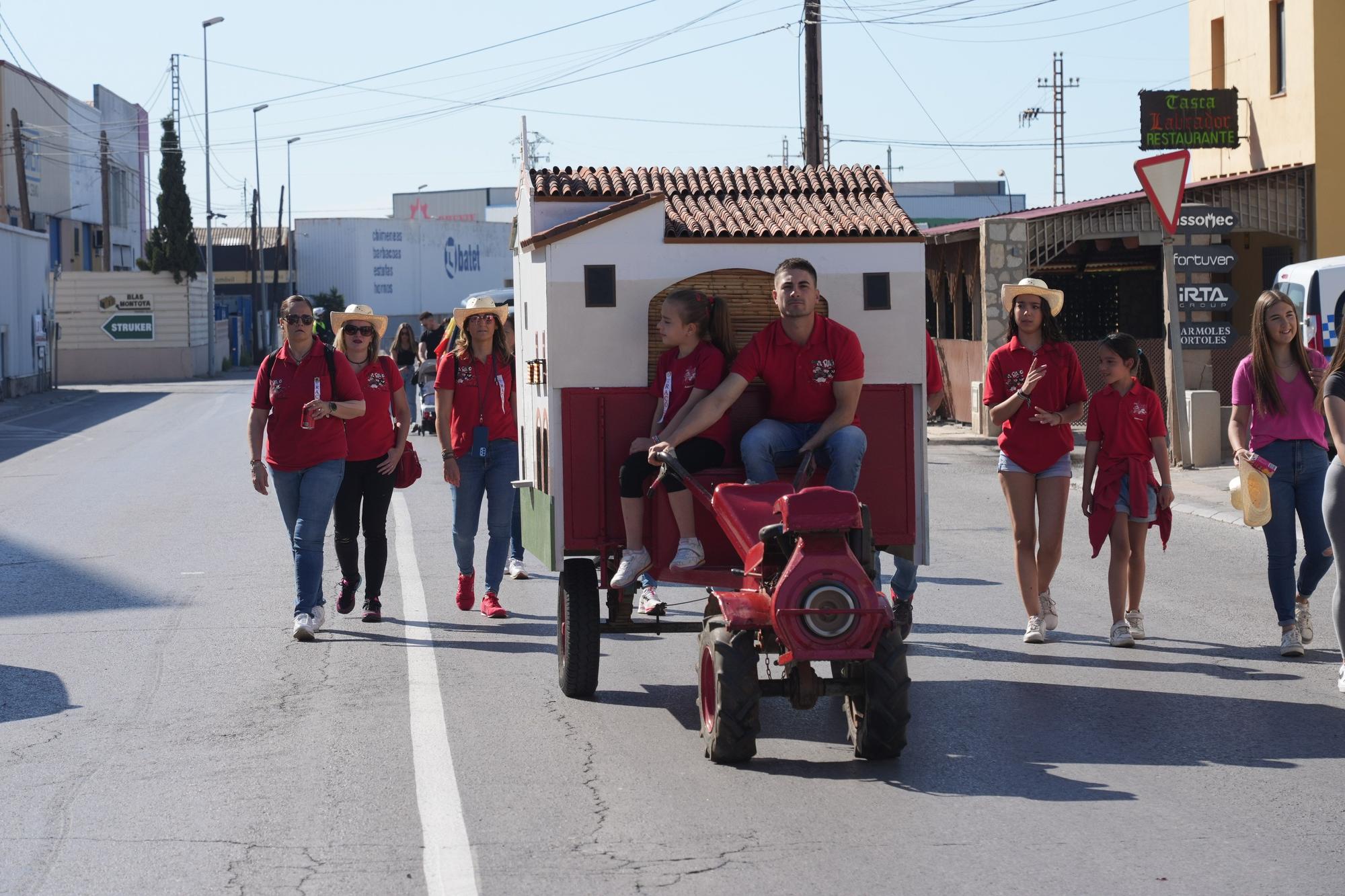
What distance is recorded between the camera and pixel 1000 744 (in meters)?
6.70

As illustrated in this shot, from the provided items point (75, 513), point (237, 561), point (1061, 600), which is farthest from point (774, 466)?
point (75, 513)

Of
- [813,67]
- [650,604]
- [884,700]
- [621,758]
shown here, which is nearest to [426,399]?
[813,67]

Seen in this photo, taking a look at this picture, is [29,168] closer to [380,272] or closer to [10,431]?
[380,272]

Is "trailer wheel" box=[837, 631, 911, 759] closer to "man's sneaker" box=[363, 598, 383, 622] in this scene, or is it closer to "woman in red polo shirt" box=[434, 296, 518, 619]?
"woman in red polo shirt" box=[434, 296, 518, 619]

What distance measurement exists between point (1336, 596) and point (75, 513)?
12.1 metres

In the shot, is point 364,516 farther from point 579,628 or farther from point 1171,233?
point 1171,233

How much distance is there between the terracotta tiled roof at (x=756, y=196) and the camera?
7.64 metres

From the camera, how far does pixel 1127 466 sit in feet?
29.7

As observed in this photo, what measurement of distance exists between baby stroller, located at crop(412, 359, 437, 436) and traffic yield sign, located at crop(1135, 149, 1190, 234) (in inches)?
372

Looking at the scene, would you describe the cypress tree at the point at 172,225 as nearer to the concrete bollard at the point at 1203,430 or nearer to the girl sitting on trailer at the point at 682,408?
the concrete bollard at the point at 1203,430

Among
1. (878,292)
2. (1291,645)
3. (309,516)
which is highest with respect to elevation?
(878,292)

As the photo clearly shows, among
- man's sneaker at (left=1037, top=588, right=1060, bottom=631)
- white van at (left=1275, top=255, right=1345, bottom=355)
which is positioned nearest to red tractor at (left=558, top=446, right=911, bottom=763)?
man's sneaker at (left=1037, top=588, right=1060, bottom=631)

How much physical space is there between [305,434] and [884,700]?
4323 mm

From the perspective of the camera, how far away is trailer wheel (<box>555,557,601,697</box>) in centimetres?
756
